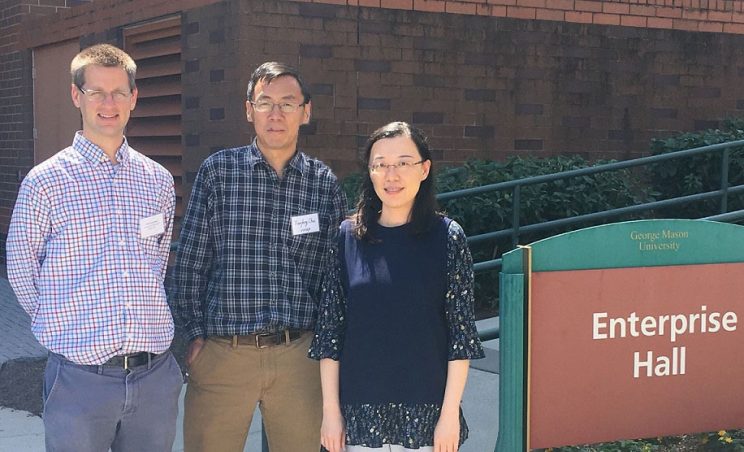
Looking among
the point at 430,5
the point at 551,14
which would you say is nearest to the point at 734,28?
the point at 551,14

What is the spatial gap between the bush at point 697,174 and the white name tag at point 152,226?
5540 millimetres

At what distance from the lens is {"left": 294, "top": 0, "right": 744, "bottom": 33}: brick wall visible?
25.4ft

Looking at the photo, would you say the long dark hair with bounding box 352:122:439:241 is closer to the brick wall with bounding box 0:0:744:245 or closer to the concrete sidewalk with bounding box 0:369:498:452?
the concrete sidewalk with bounding box 0:369:498:452

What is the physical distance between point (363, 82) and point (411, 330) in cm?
493

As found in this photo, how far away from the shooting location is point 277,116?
317cm

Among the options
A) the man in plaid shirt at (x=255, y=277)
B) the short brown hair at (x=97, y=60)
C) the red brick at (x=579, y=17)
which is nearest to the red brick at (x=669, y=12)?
the red brick at (x=579, y=17)

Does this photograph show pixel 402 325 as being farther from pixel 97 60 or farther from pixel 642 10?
pixel 642 10

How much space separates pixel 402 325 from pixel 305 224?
0.65 metres

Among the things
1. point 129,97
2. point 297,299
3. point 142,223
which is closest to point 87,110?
point 129,97

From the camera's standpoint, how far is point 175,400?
3.03 m

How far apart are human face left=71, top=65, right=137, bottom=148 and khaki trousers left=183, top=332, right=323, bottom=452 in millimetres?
802

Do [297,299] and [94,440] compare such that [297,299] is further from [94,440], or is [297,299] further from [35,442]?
[35,442]

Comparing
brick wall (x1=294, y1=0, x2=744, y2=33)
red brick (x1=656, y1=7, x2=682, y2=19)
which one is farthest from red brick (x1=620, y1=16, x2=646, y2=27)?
red brick (x1=656, y1=7, x2=682, y2=19)

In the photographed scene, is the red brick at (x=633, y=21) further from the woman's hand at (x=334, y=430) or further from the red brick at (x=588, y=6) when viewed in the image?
the woman's hand at (x=334, y=430)
